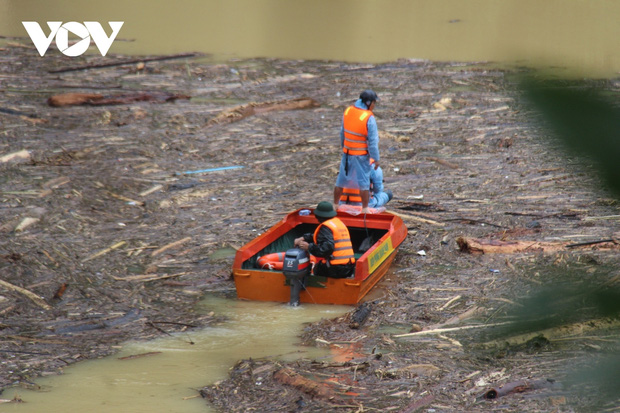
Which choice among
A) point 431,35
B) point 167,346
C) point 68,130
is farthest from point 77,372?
point 431,35

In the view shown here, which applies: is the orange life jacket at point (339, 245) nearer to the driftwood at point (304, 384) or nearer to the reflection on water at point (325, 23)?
the driftwood at point (304, 384)

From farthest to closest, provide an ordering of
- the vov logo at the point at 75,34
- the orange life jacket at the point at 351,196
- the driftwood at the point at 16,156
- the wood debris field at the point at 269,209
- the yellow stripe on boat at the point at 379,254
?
the vov logo at the point at 75,34 → the driftwood at the point at 16,156 → the orange life jacket at the point at 351,196 → the yellow stripe on boat at the point at 379,254 → the wood debris field at the point at 269,209

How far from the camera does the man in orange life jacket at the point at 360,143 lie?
12.0 m

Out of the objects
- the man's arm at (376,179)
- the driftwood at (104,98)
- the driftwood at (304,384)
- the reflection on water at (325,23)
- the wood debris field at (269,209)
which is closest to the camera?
the driftwood at (304,384)

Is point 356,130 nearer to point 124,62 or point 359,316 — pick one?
point 359,316

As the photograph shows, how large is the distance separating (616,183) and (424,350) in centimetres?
746

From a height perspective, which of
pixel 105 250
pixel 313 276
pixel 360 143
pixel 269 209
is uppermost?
pixel 360 143

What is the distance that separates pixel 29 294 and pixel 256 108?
1066 cm

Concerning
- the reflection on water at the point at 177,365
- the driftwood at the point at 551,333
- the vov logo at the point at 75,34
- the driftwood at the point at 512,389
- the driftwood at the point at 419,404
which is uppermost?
the vov logo at the point at 75,34

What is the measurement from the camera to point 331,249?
10109 millimetres

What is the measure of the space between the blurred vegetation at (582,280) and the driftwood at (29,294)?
907 centimetres

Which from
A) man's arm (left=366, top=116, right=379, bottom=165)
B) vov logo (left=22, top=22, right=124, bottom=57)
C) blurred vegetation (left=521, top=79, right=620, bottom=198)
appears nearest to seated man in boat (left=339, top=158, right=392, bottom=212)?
man's arm (left=366, top=116, right=379, bottom=165)

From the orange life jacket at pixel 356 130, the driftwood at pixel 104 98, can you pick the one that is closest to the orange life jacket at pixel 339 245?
the orange life jacket at pixel 356 130

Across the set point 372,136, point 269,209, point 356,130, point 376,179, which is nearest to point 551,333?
point 372,136
